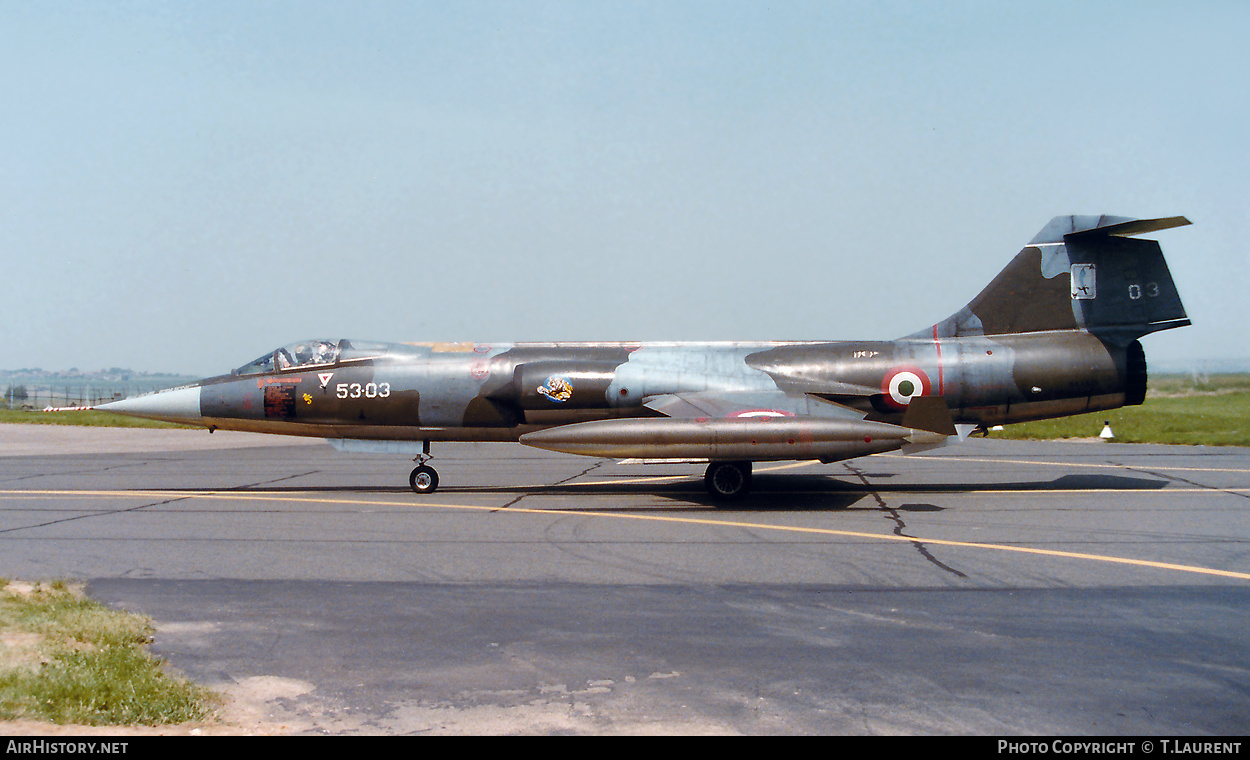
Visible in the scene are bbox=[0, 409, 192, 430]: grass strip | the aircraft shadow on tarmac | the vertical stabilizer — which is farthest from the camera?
bbox=[0, 409, 192, 430]: grass strip

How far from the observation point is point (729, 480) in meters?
14.5

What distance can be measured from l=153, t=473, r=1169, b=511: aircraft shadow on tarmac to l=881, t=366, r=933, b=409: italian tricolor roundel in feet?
5.47

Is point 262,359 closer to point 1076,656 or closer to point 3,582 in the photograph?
point 3,582

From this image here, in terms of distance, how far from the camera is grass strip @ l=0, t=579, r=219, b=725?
505cm

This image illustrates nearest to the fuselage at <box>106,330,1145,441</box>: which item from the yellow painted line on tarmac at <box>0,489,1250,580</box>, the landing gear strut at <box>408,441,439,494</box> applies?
the landing gear strut at <box>408,441,439,494</box>

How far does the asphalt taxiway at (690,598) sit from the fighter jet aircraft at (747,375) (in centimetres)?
136

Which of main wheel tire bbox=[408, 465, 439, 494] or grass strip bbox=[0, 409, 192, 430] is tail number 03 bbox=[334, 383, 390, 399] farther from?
grass strip bbox=[0, 409, 192, 430]

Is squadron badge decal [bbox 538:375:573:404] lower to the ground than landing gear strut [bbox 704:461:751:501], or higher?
higher

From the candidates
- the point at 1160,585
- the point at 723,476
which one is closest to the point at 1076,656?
the point at 1160,585

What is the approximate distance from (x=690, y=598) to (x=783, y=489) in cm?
831

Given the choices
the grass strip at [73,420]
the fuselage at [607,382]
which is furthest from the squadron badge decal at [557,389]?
the grass strip at [73,420]

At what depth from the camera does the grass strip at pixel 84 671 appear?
5055mm

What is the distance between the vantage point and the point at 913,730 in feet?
16.4

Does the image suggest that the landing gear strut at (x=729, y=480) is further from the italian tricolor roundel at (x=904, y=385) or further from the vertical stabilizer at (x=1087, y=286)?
the vertical stabilizer at (x=1087, y=286)
